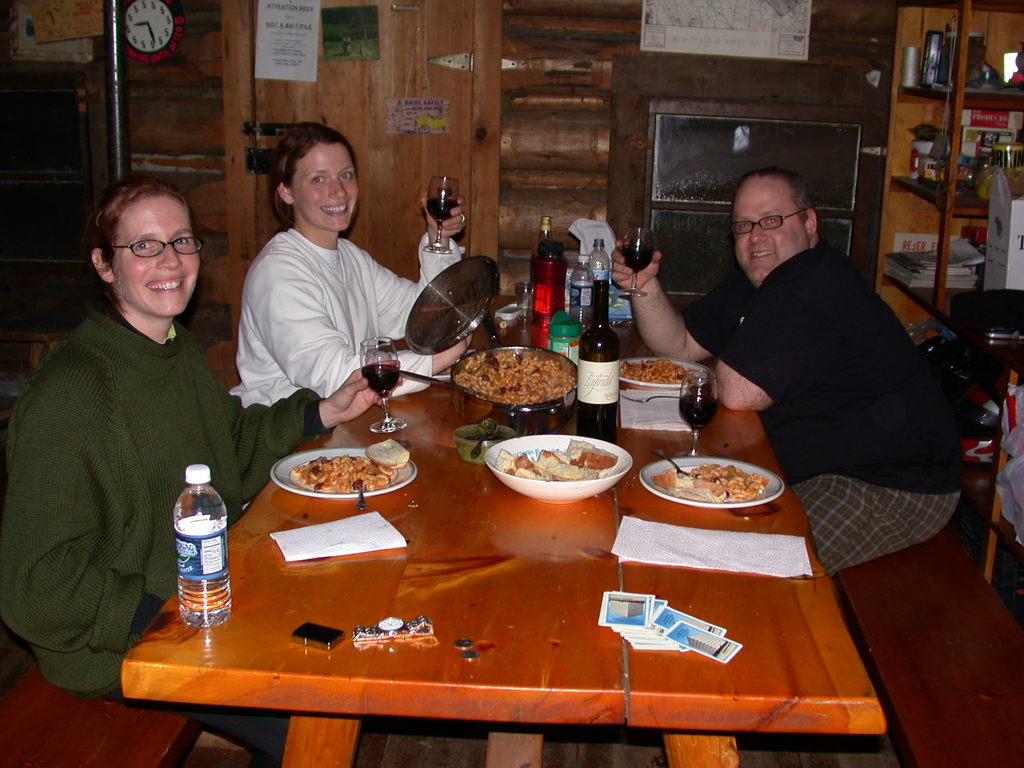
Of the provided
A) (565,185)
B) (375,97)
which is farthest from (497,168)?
(375,97)

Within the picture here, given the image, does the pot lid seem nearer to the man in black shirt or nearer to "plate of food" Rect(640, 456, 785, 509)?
the man in black shirt

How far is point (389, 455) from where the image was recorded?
2082mm

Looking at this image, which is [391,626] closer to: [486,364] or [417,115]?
[486,364]

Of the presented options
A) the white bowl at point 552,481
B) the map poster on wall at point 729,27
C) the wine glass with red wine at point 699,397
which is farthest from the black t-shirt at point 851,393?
the map poster on wall at point 729,27

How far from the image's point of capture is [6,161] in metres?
5.09

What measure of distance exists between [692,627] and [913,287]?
326 centimetres

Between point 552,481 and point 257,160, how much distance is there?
3.46 meters

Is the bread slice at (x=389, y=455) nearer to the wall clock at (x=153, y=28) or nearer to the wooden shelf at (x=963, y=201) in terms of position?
the wooden shelf at (x=963, y=201)

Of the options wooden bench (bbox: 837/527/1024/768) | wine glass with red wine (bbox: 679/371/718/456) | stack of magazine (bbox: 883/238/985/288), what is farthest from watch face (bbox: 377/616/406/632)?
stack of magazine (bbox: 883/238/985/288)

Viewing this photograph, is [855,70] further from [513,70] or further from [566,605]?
[566,605]

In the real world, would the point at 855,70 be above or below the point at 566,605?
above

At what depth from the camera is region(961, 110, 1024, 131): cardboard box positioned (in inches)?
180

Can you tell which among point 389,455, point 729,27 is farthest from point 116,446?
point 729,27

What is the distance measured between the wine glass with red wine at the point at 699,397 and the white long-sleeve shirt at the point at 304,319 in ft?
2.69
